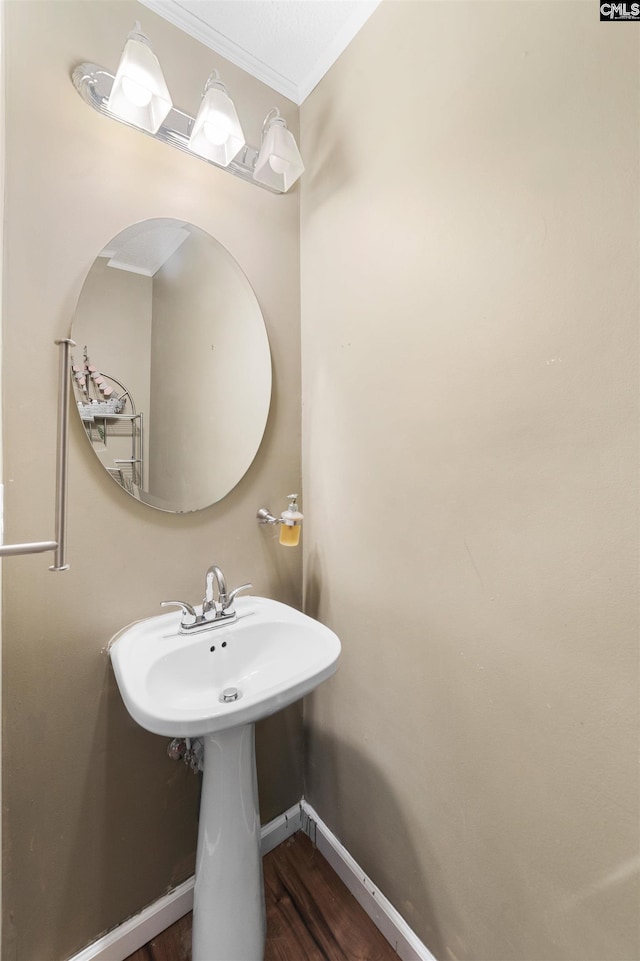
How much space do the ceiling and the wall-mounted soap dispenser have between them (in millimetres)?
1373

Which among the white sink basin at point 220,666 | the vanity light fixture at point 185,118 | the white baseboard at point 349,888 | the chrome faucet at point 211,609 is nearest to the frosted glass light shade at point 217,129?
the vanity light fixture at point 185,118

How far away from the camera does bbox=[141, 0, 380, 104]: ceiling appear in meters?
1.07

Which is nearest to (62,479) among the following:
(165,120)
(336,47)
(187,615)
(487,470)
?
(187,615)

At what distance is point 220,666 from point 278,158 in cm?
143

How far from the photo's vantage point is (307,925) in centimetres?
105

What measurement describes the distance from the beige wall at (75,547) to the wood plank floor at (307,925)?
12 cm

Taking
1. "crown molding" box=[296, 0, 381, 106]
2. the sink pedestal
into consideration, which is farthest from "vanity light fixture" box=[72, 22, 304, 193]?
the sink pedestal

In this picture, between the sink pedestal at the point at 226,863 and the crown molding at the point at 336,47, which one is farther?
the crown molding at the point at 336,47

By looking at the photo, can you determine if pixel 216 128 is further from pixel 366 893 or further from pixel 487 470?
pixel 366 893

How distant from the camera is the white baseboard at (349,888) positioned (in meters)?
0.96

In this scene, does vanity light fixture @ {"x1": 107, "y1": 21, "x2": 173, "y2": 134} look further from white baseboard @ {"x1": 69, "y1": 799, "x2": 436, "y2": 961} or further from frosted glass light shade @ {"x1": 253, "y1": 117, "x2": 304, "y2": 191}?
white baseboard @ {"x1": 69, "y1": 799, "x2": 436, "y2": 961}

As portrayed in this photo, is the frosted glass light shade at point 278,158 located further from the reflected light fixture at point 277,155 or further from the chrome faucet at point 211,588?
the chrome faucet at point 211,588
